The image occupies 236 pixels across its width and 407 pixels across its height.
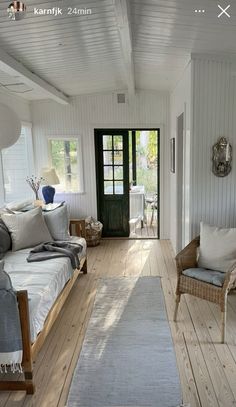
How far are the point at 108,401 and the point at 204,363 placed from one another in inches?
31.8

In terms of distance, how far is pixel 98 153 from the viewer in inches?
221

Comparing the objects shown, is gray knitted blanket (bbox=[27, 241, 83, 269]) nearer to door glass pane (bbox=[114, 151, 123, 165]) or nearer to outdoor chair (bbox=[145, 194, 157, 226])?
door glass pane (bbox=[114, 151, 123, 165])

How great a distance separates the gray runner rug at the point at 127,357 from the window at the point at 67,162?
8.72ft

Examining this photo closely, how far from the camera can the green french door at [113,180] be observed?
5.59 meters

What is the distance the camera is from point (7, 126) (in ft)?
7.66

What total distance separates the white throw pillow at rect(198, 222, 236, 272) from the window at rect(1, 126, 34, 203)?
2.88 metres

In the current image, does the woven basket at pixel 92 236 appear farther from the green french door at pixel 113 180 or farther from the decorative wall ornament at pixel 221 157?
the decorative wall ornament at pixel 221 157

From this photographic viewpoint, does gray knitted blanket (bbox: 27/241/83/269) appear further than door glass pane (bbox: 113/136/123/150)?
No

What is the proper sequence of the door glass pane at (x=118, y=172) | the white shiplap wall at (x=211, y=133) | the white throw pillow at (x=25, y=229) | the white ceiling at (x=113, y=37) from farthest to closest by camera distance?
the door glass pane at (x=118, y=172) → the white throw pillow at (x=25, y=229) → the white shiplap wall at (x=211, y=133) → the white ceiling at (x=113, y=37)

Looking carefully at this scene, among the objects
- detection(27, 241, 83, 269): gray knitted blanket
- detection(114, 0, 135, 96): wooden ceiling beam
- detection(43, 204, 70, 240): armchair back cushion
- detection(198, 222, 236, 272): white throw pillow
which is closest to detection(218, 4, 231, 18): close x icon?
detection(114, 0, 135, 96): wooden ceiling beam

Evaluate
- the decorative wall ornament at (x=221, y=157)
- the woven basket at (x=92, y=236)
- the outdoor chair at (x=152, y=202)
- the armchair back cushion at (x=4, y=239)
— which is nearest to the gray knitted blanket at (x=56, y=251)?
the armchair back cushion at (x=4, y=239)

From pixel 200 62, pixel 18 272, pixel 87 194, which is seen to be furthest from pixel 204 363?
pixel 87 194

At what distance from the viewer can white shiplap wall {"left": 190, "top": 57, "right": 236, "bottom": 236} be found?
10.8 feet

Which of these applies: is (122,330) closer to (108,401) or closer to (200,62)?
(108,401)
